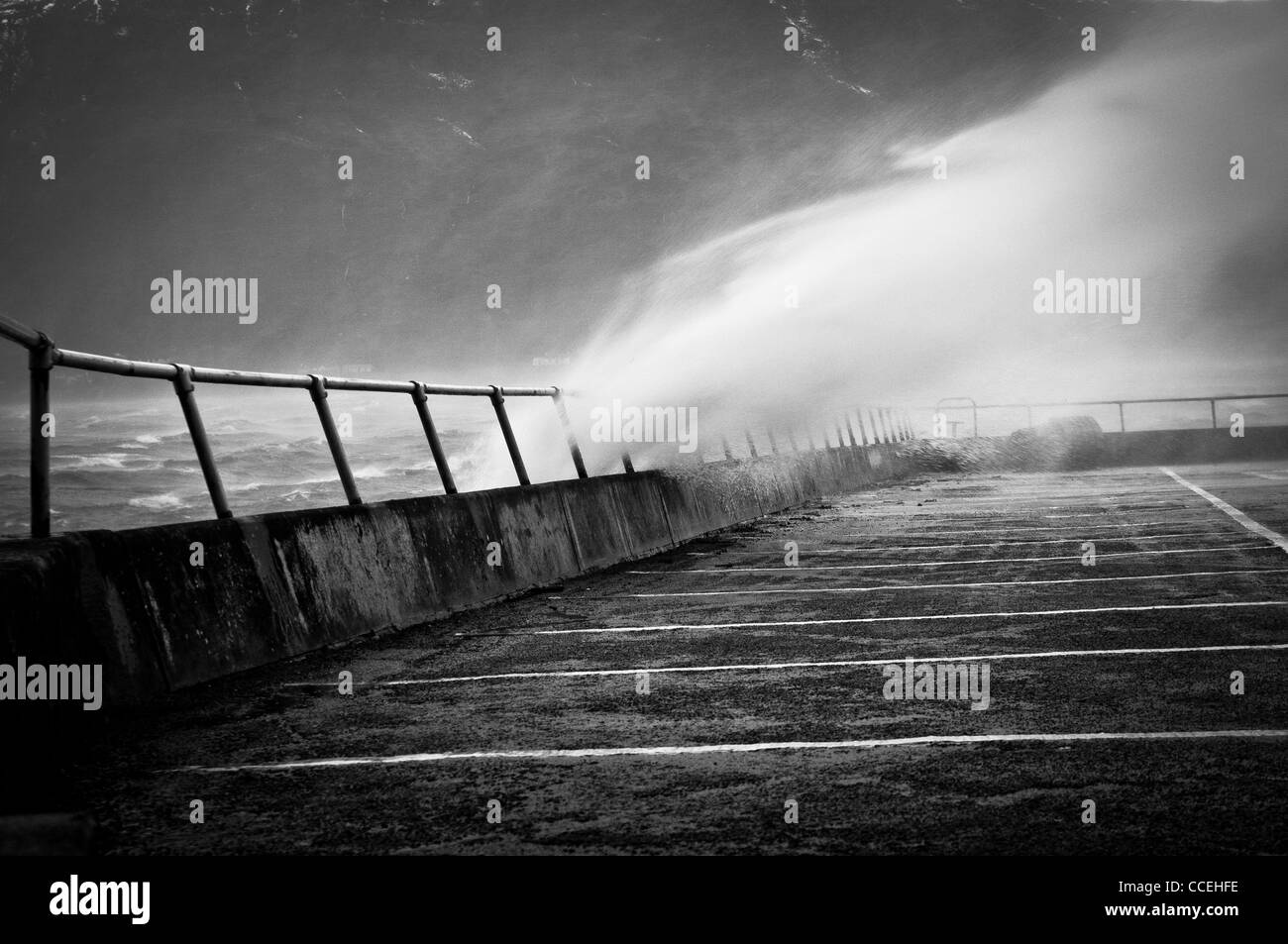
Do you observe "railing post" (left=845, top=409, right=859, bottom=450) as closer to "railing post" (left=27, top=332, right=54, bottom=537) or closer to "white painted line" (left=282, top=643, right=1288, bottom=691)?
"white painted line" (left=282, top=643, right=1288, bottom=691)

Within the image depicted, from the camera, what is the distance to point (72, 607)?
724 cm

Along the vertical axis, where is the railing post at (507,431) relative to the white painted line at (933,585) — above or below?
above

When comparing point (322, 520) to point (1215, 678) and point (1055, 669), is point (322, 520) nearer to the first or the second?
point (1055, 669)

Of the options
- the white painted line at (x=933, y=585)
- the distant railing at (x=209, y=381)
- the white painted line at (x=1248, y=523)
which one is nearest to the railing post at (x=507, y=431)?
the distant railing at (x=209, y=381)

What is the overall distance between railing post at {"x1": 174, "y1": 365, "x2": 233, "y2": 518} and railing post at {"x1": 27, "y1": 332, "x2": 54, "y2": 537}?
130cm

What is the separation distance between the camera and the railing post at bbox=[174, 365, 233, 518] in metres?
8.98

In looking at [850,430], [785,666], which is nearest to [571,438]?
[785,666]

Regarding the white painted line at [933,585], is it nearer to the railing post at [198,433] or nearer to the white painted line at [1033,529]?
the railing post at [198,433]

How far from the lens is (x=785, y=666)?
8766 mm

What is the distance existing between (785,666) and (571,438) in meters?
8.07

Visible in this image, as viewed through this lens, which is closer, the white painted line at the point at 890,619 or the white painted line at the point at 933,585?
the white painted line at the point at 890,619

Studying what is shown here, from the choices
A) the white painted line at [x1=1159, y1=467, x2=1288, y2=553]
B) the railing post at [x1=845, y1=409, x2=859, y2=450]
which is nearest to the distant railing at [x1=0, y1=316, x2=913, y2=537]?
the white painted line at [x1=1159, y1=467, x2=1288, y2=553]

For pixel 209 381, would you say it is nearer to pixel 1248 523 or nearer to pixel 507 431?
pixel 507 431

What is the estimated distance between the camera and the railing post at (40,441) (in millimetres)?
7480
